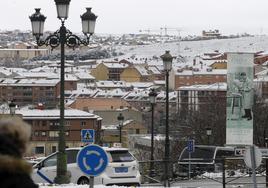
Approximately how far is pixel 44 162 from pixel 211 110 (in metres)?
40.2

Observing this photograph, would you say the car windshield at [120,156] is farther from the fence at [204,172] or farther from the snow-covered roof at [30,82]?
the snow-covered roof at [30,82]

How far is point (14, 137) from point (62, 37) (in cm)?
1188

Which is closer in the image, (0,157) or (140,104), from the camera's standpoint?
(0,157)

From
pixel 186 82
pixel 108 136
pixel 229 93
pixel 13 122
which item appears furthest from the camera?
pixel 186 82

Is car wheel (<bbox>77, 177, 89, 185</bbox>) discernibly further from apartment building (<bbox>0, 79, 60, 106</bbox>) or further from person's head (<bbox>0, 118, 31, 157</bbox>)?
apartment building (<bbox>0, 79, 60, 106</bbox>)

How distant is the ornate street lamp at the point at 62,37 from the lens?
16.0m

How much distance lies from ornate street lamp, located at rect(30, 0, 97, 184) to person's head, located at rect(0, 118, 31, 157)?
11.4 meters

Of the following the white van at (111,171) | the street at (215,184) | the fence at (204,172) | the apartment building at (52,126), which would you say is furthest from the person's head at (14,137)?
the apartment building at (52,126)

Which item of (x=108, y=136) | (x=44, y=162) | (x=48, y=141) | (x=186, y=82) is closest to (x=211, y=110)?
(x=48, y=141)

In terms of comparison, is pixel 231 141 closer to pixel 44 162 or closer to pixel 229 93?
pixel 229 93

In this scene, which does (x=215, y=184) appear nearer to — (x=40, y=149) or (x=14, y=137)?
(x=14, y=137)

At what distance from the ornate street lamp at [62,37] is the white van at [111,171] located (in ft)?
3.73

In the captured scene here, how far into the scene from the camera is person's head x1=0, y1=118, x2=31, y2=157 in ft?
14.1

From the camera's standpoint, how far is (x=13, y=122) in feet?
14.9
